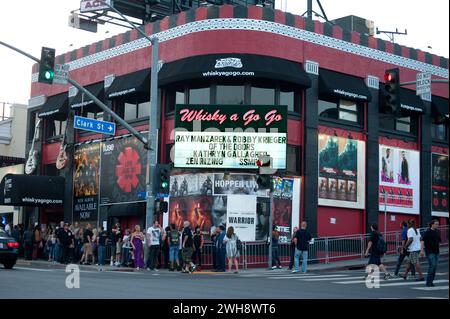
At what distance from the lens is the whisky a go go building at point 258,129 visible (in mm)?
32094

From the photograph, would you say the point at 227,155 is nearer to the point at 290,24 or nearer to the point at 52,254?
the point at 290,24

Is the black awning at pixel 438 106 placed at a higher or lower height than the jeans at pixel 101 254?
higher

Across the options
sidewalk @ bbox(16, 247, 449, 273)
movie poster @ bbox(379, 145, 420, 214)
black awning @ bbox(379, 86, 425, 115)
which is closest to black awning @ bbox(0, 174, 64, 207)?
sidewalk @ bbox(16, 247, 449, 273)


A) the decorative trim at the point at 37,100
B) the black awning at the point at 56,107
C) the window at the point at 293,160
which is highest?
the decorative trim at the point at 37,100

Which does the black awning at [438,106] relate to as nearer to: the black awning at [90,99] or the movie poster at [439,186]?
the movie poster at [439,186]

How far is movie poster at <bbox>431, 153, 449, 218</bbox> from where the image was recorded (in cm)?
3856

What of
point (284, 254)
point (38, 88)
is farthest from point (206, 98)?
point (38, 88)

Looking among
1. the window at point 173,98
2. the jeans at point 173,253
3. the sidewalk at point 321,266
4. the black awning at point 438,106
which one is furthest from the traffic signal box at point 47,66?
the black awning at point 438,106

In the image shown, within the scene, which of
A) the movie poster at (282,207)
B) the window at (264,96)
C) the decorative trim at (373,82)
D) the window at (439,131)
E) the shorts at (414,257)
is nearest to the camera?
the shorts at (414,257)

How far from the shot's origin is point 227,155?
32.1 metres

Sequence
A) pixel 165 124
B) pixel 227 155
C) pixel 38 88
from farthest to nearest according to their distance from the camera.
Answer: pixel 38 88, pixel 165 124, pixel 227 155

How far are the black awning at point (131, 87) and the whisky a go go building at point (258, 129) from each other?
0.07 metres
